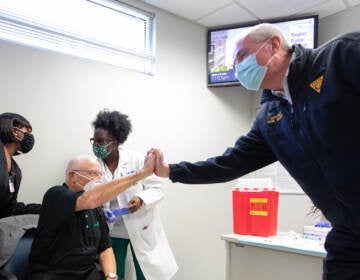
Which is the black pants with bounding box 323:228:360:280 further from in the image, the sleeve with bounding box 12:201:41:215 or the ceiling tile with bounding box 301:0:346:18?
the ceiling tile with bounding box 301:0:346:18

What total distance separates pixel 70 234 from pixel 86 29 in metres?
1.78

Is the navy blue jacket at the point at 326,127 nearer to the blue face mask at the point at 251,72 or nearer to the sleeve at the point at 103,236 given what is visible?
the blue face mask at the point at 251,72

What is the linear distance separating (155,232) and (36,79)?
1.37 metres

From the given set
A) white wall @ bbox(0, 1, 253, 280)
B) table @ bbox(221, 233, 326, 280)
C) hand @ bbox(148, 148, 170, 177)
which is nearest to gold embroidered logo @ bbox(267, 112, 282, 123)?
hand @ bbox(148, 148, 170, 177)

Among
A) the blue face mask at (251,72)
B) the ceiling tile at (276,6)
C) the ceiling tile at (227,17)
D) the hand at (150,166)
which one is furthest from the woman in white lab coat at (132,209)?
the ceiling tile at (276,6)

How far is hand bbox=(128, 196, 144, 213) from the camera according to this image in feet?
7.23

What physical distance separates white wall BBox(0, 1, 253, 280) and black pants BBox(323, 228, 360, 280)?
1.93 m

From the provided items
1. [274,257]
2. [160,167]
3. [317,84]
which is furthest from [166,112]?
[317,84]

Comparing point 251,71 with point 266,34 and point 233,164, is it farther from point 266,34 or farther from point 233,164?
point 233,164

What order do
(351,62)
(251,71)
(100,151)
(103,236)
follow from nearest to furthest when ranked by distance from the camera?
(351,62) → (251,71) → (103,236) → (100,151)

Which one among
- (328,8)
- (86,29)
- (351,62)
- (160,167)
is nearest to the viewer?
(351,62)

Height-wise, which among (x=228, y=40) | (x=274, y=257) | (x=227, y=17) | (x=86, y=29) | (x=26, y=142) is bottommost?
(x=274, y=257)

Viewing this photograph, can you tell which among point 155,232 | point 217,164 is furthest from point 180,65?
point 217,164

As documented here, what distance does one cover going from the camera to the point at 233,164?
1564 millimetres
